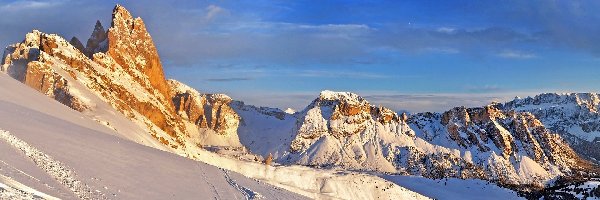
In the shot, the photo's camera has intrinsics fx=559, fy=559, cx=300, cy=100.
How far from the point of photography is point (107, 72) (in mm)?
149250

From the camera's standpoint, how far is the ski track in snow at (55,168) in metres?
28.3

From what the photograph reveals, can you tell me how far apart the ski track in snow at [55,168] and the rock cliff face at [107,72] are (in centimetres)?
7036

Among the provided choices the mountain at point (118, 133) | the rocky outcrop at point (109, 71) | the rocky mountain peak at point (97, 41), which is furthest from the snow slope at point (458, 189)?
the rocky mountain peak at point (97, 41)

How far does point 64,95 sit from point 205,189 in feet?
274

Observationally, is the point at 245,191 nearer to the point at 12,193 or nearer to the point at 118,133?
the point at 12,193

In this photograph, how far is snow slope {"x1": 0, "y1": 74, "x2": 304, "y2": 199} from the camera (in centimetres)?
2827

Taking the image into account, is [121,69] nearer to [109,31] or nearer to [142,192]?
[109,31]

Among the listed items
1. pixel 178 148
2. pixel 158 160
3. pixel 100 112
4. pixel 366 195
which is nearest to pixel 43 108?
pixel 158 160

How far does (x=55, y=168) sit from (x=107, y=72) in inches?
4956

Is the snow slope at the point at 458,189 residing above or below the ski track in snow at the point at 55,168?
below

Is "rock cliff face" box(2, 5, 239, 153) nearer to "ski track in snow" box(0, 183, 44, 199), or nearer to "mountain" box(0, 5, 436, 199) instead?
"mountain" box(0, 5, 436, 199)

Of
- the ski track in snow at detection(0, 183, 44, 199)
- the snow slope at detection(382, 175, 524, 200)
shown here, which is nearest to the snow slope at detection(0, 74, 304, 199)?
the ski track in snow at detection(0, 183, 44, 199)

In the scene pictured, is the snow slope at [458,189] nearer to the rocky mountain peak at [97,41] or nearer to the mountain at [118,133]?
the mountain at [118,133]

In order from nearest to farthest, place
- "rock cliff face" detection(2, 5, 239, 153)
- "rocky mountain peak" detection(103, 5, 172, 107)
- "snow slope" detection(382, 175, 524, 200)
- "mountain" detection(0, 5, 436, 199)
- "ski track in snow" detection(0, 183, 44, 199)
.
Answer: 1. "ski track in snow" detection(0, 183, 44, 199)
2. "mountain" detection(0, 5, 436, 199)
3. "rock cliff face" detection(2, 5, 239, 153)
4. "snow slope" detection(382, 175, 524, 200)
5. "rocky mountain peak" detection(103, 5, 172, 107)
